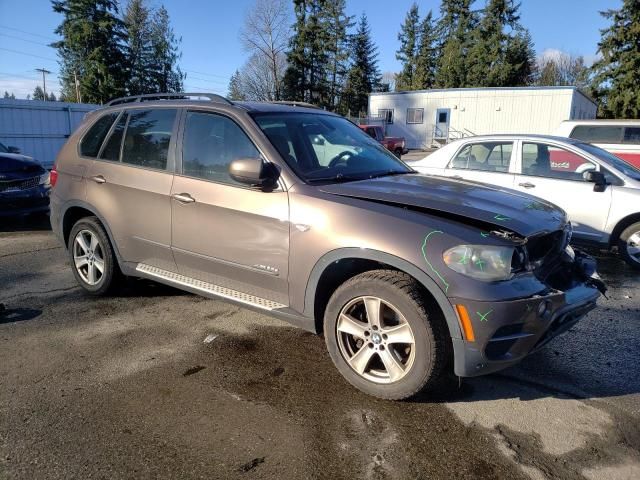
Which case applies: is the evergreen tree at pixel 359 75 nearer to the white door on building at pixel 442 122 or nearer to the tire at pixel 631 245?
the white door on building at pixel 442 122

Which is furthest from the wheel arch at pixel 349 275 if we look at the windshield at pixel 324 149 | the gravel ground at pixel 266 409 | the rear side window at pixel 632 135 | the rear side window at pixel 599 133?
the rear side window at pixel 632 135

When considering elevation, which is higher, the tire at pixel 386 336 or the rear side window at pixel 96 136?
the rear side window at pixel 96 136

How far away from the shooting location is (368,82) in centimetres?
5975

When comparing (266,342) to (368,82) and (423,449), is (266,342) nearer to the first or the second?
(423,449)

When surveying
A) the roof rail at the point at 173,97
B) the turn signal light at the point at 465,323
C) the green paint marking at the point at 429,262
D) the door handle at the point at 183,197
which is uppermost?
the roof rail at the point at 173,97

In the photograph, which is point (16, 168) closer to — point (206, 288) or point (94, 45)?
point (206, 288)

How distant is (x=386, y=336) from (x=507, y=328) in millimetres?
695

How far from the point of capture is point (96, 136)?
4840 mm

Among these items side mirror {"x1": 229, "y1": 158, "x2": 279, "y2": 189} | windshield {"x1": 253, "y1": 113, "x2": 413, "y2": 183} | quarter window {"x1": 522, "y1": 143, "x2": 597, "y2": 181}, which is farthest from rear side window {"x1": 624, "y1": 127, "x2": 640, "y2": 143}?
side mirror {"x1": 229, "y1": 158, "x2": 279, "y2": 189}

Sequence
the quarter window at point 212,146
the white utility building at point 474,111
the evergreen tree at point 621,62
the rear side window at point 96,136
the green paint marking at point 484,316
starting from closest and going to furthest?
the green paint marking at point 484,316
the quarter window at point 212,146
the rear side window at point 96,136
the white utility building at point 474,111
the evergreen tree at point 621,62

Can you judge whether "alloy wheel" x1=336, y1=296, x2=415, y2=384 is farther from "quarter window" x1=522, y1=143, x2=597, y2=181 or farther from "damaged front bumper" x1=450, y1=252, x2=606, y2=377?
"quarter window" x1=522, y1=143, x2=597, y2=181

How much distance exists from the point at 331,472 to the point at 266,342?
1.64 metres

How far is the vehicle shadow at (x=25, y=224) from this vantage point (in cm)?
857

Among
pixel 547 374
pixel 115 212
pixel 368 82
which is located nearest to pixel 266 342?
pixel 115 212
